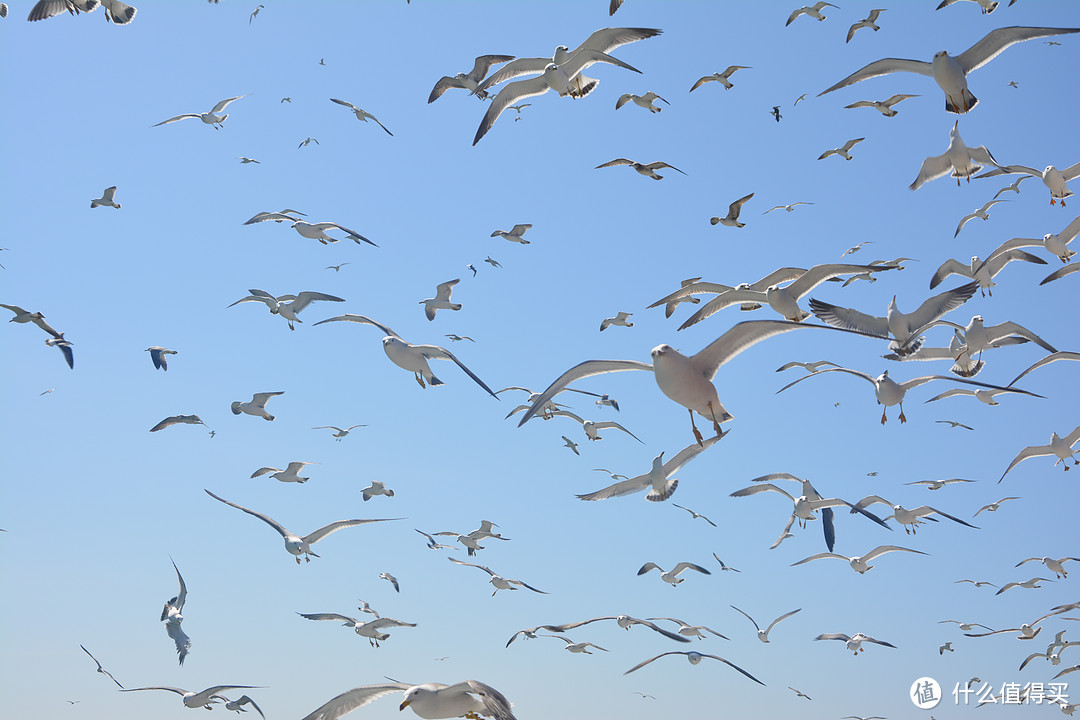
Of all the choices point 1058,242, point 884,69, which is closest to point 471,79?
point 884,69

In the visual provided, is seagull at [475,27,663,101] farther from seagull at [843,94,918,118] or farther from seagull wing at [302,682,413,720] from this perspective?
seagull wing at [302,682,413,720]

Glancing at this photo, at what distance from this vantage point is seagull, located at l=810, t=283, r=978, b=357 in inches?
592

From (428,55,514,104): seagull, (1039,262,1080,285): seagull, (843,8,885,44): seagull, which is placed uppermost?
(843,8,885,44): seagull

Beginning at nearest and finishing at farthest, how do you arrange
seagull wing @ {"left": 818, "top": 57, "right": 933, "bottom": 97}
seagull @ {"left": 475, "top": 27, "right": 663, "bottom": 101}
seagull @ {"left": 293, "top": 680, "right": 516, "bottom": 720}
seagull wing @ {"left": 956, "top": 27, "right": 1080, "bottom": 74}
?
1. seagull @ {"left": 293, "top": 680, "right": 516, "bottom": 720}
2. seagull wing @ {"left": 956, "top": 27, "right": 1080, "bottom": 74}
3. seagull wing @ {"left": 818, "top": 57, "right": 933, "bottom": 97}
4. seagull @ {"left": 475, "top": 27, "right": 663, "bottom": 101}

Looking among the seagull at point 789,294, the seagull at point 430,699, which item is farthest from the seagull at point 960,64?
the seagull at point 430,699

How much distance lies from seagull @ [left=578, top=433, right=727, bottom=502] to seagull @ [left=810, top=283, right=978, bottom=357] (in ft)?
11.0

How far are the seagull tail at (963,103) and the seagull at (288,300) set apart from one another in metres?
13.3

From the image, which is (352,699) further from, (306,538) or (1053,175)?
(1053,175)

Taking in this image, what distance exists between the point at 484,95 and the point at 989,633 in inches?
809

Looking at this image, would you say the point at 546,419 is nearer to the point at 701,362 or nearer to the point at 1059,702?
the point at 701,362

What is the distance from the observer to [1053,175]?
17.3 m

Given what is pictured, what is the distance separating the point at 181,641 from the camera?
17.3 meters

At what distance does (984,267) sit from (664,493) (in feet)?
28.4

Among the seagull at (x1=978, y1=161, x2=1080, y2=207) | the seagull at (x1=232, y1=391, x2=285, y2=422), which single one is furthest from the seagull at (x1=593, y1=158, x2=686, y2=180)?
the seagull at (x1=232, y1=391, x2=285, y2=422)
